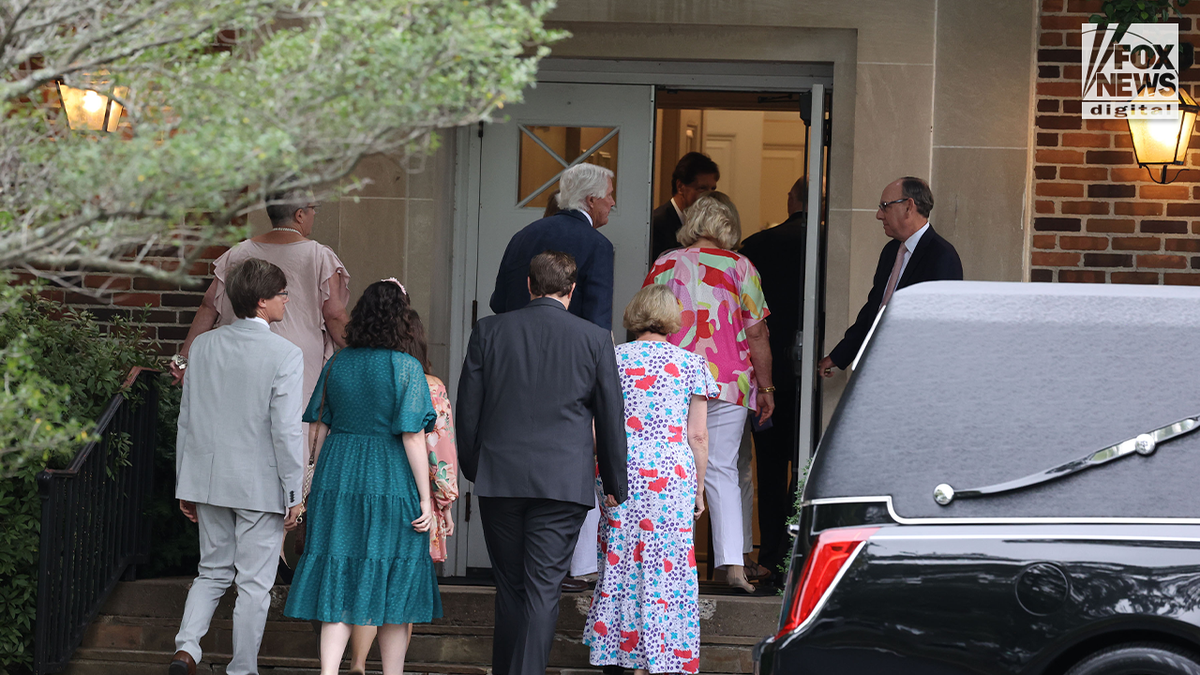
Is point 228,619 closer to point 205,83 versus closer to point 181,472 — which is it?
point 181,472

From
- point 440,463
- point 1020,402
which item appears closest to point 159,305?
point 440,463

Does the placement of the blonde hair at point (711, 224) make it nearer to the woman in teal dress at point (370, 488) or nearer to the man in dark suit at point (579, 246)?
the man in dark suit at point (579, 246)

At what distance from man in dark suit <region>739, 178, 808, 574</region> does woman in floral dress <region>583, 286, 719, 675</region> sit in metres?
1.82

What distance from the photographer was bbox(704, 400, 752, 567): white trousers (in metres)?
6.41

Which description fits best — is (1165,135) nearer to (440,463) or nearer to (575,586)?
(575,586)

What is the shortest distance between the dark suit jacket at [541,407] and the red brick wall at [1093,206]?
282 centimetres

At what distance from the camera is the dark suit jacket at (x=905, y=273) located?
245 inches

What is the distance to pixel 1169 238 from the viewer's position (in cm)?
686

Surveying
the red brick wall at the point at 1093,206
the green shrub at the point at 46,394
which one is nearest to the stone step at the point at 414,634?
the green shrub at the point at 46,394

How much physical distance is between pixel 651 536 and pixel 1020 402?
2.27 m

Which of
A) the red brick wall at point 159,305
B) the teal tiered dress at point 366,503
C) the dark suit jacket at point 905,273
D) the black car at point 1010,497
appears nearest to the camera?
the black car at point 1010,497

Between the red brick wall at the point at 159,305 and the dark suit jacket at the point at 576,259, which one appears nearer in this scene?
the dark suit jacket at the point at 576,259

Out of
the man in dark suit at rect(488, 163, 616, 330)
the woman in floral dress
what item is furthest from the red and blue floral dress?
the man in dark suit at rect(488, 163, 616, 330)

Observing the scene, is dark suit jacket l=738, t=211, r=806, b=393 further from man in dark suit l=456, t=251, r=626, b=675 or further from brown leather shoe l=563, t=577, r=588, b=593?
man in dark suit l=456, t=251, r=626, b=675
